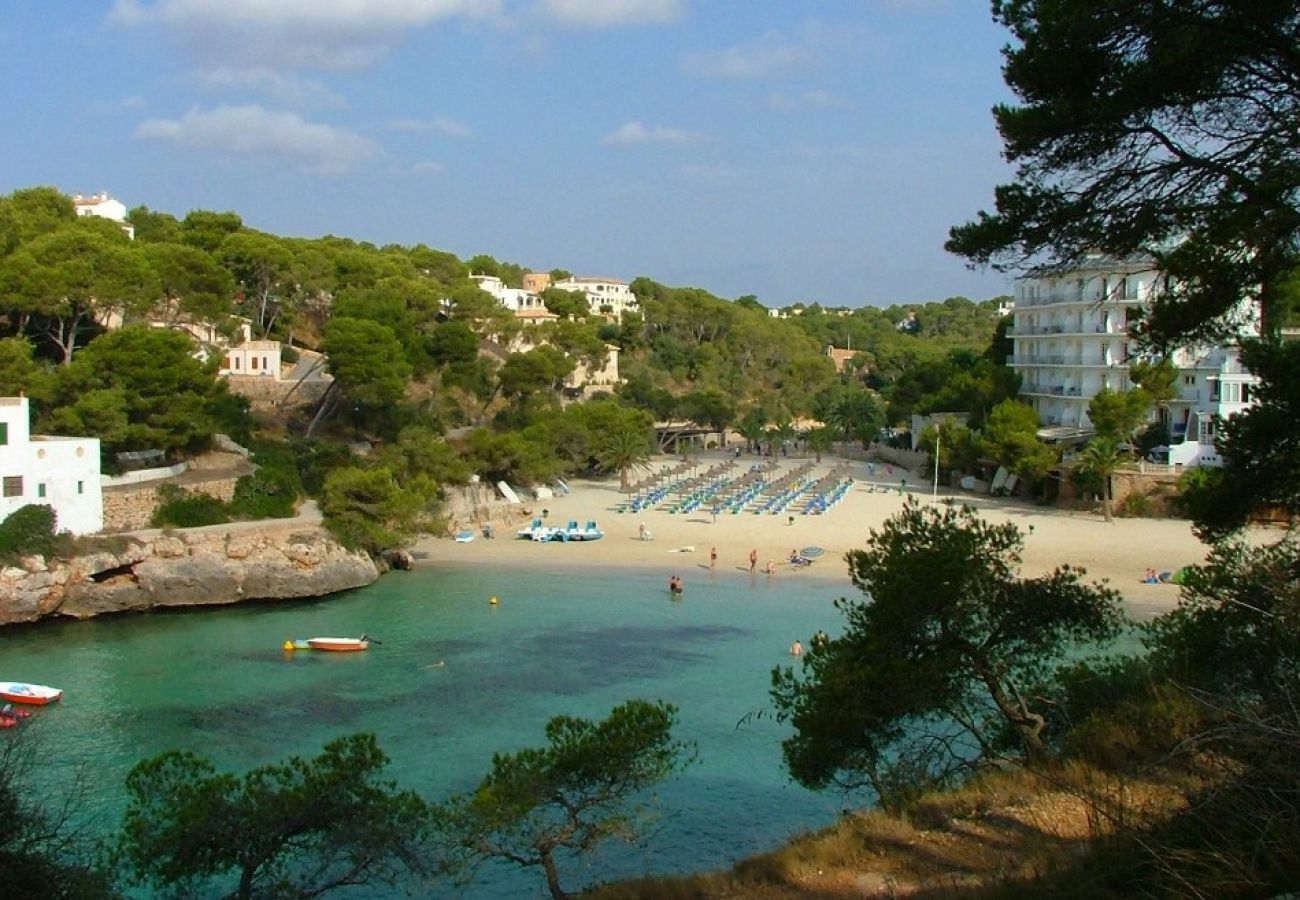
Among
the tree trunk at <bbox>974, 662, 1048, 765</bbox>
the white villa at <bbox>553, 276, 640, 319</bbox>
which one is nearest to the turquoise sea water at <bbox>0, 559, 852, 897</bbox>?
the tree trunk at <bbox>974, 662, 1048, 765</bbox>

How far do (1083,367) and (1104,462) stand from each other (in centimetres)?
960

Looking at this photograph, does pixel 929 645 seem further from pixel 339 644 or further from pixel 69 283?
pixel 69 283

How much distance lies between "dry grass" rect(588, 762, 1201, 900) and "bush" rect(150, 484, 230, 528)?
72.8ft

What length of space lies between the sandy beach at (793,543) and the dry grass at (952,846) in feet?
56.2

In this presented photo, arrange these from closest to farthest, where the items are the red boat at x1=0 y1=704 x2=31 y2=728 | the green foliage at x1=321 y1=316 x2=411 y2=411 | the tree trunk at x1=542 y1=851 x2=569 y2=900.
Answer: the tree trunk at x1=542 y1=851 x2=569 y2=900 → the red boat at x1=0 y1=704 x2=31 y2=728 → the green foliage at x1=321 y1=316 x2=411 y2=411

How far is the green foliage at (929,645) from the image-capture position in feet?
30.9

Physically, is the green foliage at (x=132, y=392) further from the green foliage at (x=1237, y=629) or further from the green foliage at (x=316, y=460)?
the green foliage at (x=1237, y=629)

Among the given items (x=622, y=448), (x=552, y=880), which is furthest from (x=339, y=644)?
(x=622, y=448)

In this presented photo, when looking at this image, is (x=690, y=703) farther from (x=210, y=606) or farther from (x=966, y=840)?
(x=210, y=606)

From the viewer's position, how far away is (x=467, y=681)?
1983cm

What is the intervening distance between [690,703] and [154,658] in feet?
34.7

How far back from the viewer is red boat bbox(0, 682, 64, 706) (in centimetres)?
1822

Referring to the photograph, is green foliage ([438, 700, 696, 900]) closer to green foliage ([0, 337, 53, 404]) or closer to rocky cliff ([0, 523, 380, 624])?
rocky cliff ([0, 523, 380, 624])

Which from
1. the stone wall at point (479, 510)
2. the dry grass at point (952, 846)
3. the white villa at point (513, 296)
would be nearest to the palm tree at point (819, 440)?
the stone wall at point (479, 510)
